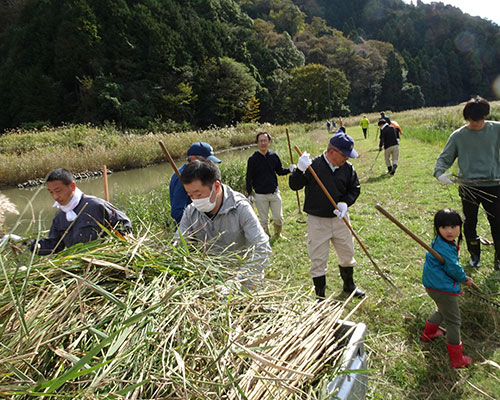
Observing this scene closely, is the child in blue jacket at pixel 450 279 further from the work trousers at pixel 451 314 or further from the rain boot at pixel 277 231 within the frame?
the rain boot at pixel 277 231

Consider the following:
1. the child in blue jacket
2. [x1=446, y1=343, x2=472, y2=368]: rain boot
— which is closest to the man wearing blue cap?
the child in blue jacket

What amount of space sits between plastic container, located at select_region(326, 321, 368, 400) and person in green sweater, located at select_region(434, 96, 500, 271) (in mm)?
2602

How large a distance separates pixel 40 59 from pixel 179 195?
42.4 meters

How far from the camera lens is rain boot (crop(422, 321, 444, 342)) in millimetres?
2555

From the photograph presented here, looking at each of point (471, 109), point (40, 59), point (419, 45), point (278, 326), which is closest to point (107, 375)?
point (278, 326)

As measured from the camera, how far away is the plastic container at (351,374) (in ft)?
4.00

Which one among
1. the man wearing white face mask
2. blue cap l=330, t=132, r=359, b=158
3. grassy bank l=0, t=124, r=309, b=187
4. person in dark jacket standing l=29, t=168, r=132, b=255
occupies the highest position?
blue cap l=330, t=132, r=359, b=158

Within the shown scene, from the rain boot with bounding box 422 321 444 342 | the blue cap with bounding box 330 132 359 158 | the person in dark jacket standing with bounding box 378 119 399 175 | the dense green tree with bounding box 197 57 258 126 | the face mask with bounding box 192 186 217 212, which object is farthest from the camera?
the dense green tree with bounding box 197 57 258 126

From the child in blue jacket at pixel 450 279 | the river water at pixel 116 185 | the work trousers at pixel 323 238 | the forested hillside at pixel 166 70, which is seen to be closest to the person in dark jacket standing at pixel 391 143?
the river water at pixel 116 185

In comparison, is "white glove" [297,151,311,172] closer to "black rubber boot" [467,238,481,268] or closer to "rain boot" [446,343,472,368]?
"rain boot" [446,343,472,368]

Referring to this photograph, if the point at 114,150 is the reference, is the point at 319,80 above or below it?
above

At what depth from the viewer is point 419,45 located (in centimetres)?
9144

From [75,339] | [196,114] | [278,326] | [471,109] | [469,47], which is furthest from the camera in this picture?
[469,47]

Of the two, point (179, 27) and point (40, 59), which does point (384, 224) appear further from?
point (179, 27)
